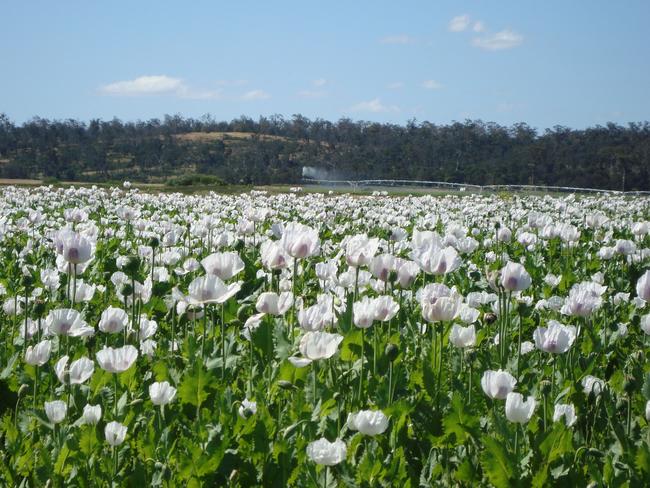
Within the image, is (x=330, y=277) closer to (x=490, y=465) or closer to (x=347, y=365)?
(x=347, y=365)

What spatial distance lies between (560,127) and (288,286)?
86.5 m

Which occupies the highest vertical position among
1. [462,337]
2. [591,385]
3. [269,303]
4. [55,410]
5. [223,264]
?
[223,264]

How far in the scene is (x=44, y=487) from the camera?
2578 mm

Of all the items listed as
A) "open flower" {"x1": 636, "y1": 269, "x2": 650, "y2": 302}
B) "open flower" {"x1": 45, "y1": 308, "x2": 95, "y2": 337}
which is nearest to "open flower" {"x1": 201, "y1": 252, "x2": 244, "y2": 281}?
"open flower" {"x1": 45, "y1": 308, "x2": 95, "y2": 337}

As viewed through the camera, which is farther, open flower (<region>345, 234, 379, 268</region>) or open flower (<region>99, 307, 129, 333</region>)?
open flower (<region>345, 234, 379, 268</region>)

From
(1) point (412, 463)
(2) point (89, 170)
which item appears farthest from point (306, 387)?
(2) point (89, 170)

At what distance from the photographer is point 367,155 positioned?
87.4m

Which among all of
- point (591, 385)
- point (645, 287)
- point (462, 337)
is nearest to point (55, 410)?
point (462, 337)

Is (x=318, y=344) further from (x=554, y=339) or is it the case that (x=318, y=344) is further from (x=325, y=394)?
(x=554, y=339)

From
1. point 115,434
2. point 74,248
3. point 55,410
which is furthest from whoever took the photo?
point 74,248

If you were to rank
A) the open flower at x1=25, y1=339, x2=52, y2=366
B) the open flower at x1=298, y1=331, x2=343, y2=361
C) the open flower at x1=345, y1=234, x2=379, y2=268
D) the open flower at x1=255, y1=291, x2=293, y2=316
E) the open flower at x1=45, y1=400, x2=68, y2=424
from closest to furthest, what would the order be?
the open flower at x1=45, y1=400, x2=68, y2=424 → the open flower at x1=298, y1=331, x2=343, y2=361 → the open flower at x1=25, y1=339, x2=52, y2=366 → the open flower at x1=255, y1=291, x2=293, y2=316 → the open flower at x1=345, y1=234, x2=379, y2=268

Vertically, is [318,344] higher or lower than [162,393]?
higher

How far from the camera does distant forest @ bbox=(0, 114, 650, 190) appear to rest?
6556 centimetres

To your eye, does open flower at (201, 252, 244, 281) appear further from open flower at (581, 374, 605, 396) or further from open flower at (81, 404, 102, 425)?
open flower at (581, 374, 605, 396)
